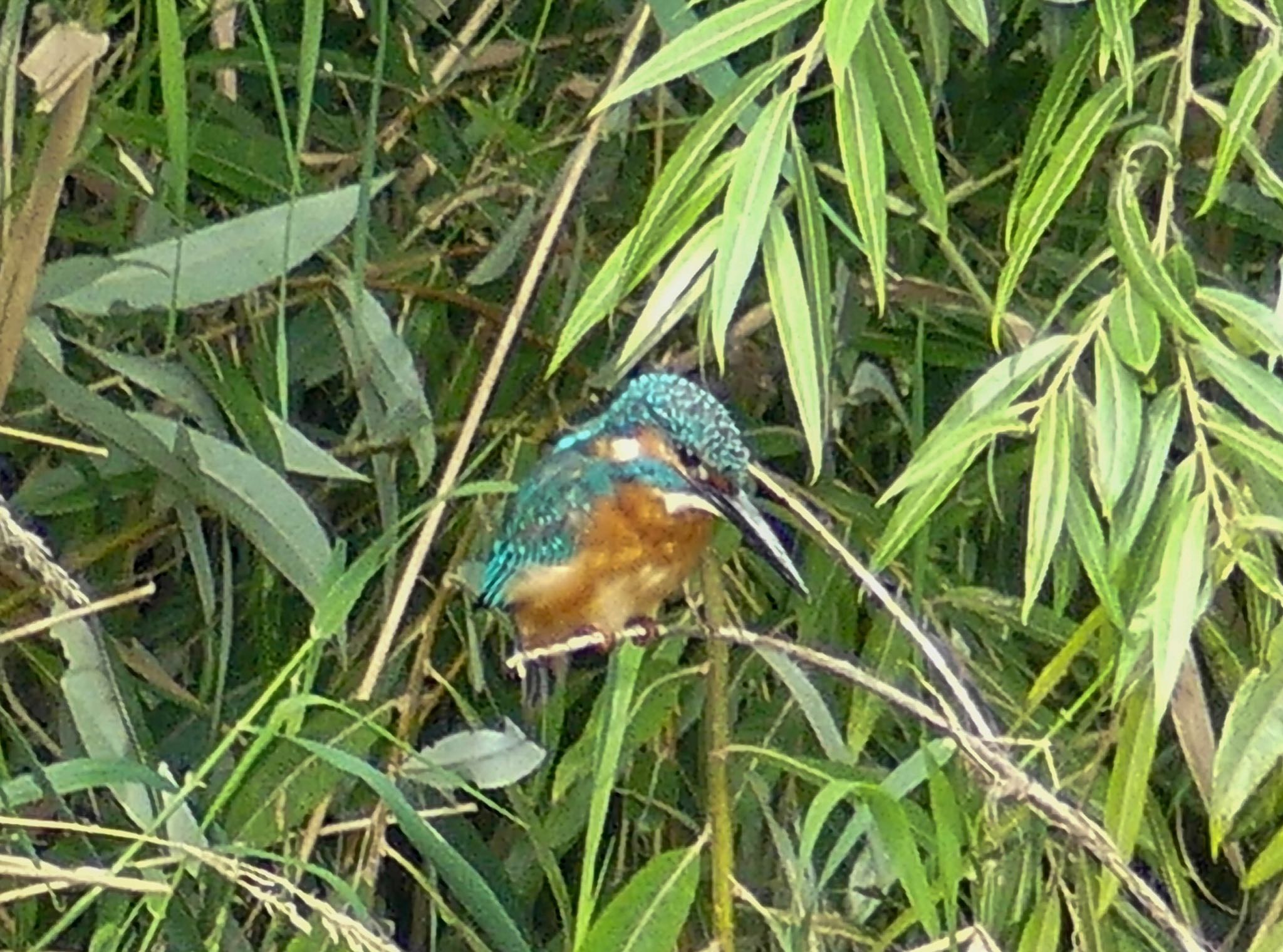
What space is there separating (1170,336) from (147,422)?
0.50 metres

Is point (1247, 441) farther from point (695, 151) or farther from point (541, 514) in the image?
point (541, 514)

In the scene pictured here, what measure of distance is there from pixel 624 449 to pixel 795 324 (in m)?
0.25

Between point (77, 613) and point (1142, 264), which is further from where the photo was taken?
point (1142, 264)

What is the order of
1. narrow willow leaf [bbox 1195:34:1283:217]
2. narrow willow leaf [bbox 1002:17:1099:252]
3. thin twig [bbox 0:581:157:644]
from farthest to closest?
1. narrow willow leaf [bbox 1002:17:1099:252]
2. narrow willow leaf [bbox 1195:34:1283:217]
3. thin twig [bbox 0:581:157:644]

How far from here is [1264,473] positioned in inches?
36.0

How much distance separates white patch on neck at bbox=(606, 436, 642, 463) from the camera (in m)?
1.08

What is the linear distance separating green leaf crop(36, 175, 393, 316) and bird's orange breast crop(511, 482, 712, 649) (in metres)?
0.22

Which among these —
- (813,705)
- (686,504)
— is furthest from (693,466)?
(813,705)

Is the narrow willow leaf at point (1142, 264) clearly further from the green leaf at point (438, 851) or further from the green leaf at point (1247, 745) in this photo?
the green leaf at point (438, 851)

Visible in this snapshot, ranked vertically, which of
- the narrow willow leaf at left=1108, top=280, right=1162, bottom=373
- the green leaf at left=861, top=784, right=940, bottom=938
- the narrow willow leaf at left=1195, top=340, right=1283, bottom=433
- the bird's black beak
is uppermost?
the narrow willow leaf at left=1108, top=280, right=1162, bottom=373

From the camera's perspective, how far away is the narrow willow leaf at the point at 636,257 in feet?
2.87

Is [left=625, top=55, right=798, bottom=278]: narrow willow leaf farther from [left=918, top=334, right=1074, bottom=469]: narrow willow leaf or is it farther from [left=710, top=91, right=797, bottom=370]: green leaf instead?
[left=918, top=334, right=1074, bottom=469]: narrow willow leaf

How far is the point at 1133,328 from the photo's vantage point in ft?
2.80

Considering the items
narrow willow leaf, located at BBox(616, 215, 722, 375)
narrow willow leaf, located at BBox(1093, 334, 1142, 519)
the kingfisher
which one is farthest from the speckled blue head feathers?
narrow willow leaf, located at BBox(1093, 334, 1142, 519)
